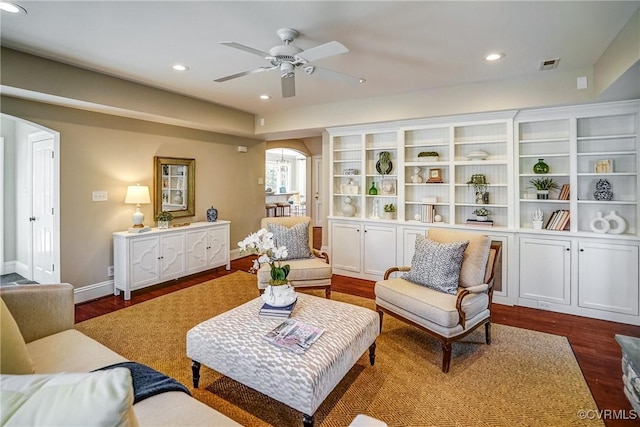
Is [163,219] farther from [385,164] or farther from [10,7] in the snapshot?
[385,164]

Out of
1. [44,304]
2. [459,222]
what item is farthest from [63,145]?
[459,222]

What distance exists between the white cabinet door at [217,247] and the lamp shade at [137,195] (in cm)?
111

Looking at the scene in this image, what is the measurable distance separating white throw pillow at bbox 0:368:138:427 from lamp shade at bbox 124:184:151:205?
3868 millimetres

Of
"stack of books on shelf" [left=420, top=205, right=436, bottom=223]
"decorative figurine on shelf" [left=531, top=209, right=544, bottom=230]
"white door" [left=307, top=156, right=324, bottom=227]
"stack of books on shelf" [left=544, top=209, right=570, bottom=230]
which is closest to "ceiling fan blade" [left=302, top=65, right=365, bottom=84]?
"stack of books on shelf" [left=420, top=205, right=436, bottom=223]

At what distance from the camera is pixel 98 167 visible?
4.05 meters

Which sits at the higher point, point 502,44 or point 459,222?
point 502,44

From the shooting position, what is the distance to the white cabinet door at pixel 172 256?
4438mm

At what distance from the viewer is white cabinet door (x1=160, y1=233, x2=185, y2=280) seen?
175 inches

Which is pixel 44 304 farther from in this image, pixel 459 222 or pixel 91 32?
pixel 459 222

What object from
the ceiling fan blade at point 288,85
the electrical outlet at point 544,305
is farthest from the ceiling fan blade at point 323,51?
the electrical outlet at point 544,305

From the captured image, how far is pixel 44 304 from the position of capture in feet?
6.59

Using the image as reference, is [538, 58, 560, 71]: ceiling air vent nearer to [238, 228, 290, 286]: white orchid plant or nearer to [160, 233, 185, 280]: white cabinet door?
[238, 228, 290, 286]: white orchid plant

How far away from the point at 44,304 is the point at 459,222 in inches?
175

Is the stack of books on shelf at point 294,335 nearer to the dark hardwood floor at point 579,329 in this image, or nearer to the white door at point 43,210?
the dark hardwood floor at point 579,329
